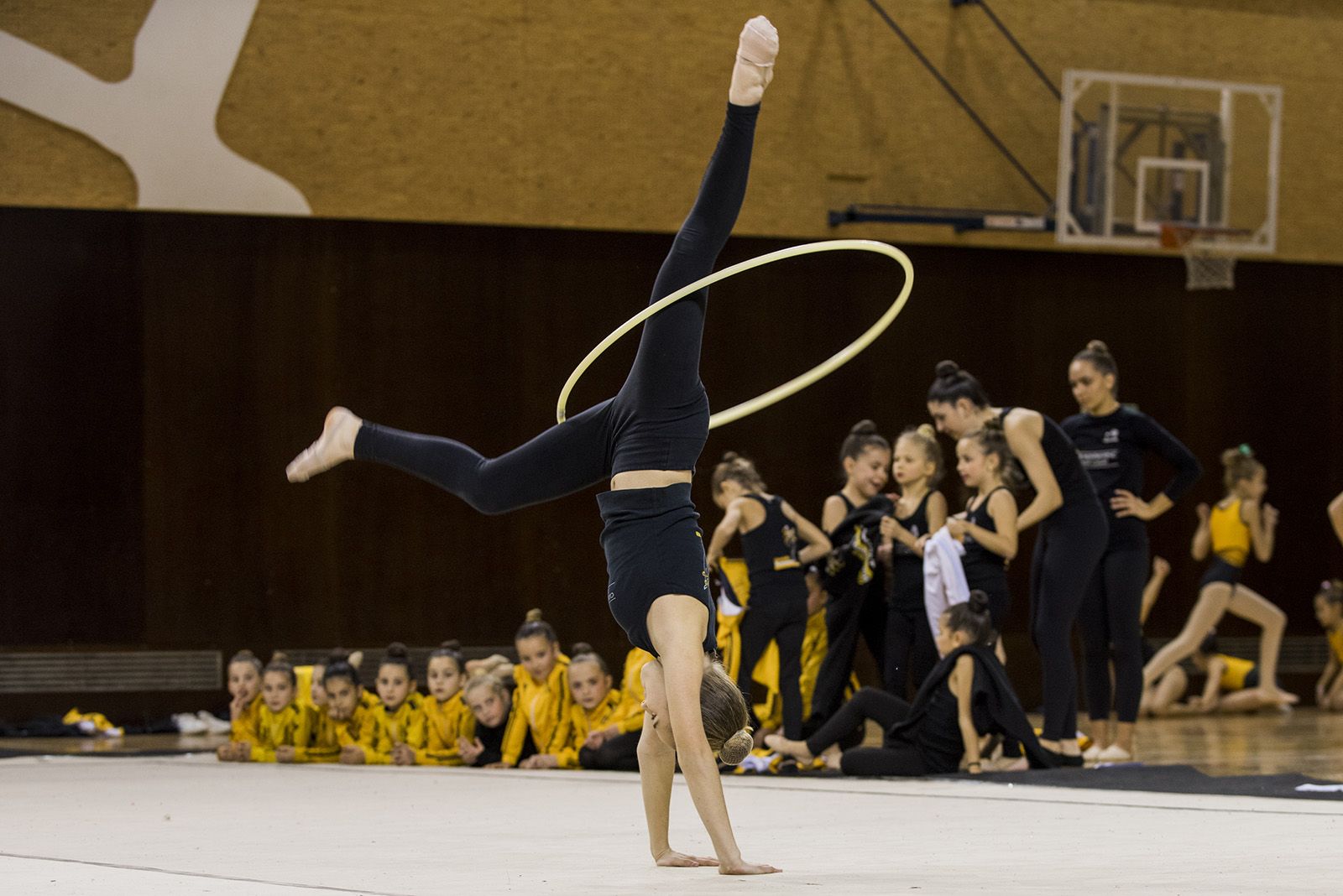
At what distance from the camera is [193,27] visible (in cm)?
1077

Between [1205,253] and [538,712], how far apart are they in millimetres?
6641

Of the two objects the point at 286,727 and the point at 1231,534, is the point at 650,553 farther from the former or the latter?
the point at 1231,534

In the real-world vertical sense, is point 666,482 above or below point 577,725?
above

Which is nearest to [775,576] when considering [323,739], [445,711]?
[445,711]

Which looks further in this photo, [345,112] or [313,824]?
[345,112]

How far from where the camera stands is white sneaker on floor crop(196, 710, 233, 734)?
10445 mm

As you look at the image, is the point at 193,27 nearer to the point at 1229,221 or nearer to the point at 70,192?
the point at 70,192

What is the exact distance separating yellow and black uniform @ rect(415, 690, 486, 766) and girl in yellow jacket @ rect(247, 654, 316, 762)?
66cm

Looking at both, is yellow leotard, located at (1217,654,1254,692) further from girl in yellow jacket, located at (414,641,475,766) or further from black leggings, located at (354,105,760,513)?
black leggings, located at (354,105,760,513)

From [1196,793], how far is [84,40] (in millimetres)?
8078

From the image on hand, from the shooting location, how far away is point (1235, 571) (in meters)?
11.1

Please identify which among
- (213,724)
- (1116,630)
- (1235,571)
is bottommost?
(213,724)

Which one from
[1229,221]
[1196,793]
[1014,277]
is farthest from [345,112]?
[1196,793]

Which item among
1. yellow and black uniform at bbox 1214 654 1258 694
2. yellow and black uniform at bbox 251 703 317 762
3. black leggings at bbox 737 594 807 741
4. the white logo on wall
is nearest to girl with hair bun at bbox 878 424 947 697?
black leggings at bbox 737 594 807 741
